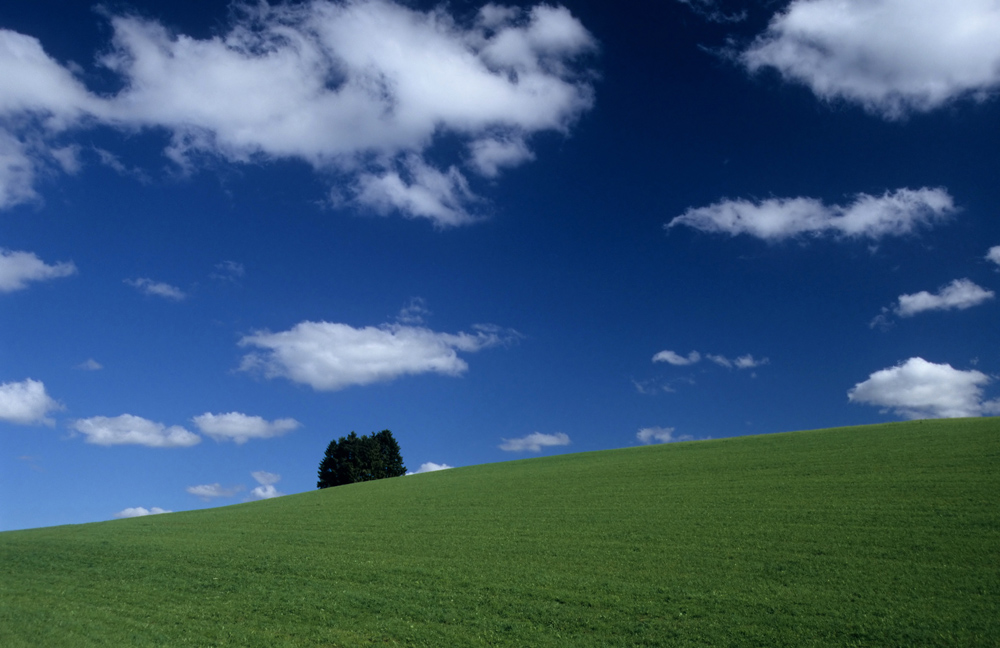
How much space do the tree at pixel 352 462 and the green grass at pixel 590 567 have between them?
3785cm

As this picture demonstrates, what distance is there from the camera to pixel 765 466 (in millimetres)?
32906

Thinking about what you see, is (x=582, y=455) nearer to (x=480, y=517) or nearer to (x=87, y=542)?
(x=480, y=517)

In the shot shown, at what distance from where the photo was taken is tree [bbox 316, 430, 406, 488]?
72375mm

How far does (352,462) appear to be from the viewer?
72750 mm

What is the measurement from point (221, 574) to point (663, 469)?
2414cm

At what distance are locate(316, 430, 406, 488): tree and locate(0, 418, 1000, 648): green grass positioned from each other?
37.8 m

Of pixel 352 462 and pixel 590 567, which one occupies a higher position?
pixel 352 462

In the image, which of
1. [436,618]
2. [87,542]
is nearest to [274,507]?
[87,542]

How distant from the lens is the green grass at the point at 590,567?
14.0 metres

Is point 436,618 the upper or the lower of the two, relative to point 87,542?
lower

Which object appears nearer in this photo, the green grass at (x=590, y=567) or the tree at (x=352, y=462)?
the green grass at (x=590, y=567)

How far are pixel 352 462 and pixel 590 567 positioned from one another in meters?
58.2

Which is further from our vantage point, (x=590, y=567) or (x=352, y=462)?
(x=352, y=462)

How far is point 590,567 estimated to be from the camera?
18750 mm
